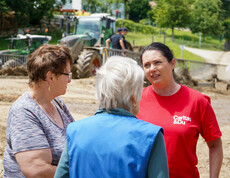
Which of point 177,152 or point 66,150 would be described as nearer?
point 66,150

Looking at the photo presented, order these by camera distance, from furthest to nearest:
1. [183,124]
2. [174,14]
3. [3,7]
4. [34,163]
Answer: [174,14] → [3,7] → [183,124] → [34,163]

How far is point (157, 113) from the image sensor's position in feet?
8.64

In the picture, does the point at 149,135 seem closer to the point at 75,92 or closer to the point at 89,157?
the point at 89,157

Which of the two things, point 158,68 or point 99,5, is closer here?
point 158,68

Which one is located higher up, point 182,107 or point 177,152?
point 182,107

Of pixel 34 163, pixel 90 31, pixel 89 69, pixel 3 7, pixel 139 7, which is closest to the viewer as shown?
pixel 34 163

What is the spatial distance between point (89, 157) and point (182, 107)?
1.10 m

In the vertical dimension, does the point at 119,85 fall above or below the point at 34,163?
above

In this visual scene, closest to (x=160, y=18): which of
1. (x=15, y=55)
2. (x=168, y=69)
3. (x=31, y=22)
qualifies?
(x=31, y=22)

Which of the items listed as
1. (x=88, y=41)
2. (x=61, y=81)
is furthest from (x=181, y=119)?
(x=88, y=41)

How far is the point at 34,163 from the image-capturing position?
2.05m

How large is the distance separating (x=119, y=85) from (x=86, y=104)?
8.47 meters

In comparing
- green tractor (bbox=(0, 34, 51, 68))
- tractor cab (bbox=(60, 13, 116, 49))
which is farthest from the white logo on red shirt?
green tractor (bbox=(0, 34, 51, 68))

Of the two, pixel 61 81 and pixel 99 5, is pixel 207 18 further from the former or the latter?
pixel 61 81
